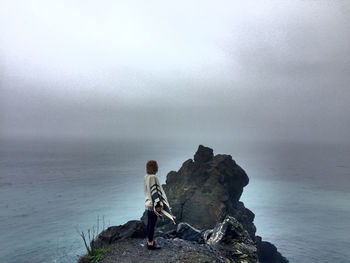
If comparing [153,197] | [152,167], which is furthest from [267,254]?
[152,167]

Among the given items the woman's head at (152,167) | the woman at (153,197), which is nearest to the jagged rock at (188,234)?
the woman at (153,197)

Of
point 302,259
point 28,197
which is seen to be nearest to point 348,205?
point 302,259

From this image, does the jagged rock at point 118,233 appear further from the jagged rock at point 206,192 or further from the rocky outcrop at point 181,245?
the jagged rock at point 206,192

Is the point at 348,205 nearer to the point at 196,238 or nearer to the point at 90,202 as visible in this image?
the point at 90,202

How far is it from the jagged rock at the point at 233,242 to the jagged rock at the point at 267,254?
108 ft

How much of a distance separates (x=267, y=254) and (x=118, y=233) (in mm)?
38914

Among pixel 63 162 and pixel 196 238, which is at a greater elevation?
pixel 196 238

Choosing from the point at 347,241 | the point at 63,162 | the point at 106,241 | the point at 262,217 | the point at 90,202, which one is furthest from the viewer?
the point at 63,162

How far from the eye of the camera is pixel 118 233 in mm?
12281

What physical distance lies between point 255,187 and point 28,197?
332 feet

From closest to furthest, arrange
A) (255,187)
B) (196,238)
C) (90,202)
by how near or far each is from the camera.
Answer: (196,238) → (90,202) → (255,187)

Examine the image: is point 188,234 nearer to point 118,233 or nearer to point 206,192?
point 118,233

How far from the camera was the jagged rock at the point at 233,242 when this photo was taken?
36.7 feet

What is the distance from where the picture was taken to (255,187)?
13250 centimetres
